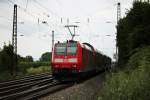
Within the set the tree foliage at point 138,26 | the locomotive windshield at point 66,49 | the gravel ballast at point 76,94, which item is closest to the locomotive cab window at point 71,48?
the locomotive windshield at point 66,49

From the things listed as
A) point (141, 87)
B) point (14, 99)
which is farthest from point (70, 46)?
point (141, 87)

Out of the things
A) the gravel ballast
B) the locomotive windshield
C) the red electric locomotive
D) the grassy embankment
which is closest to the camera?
the gravel ballast

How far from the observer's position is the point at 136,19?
1414 inches

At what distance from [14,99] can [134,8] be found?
2185 centimetres

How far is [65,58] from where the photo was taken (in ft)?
96.0

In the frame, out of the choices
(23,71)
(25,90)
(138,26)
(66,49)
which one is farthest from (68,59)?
(23,71)

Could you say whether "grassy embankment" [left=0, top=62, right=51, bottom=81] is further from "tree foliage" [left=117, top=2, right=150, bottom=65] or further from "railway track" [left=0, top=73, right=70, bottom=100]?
"tree foliage" [left=117, top=2, right=150, bottom=65]

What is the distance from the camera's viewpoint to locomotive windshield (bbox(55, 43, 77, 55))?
29.4 m

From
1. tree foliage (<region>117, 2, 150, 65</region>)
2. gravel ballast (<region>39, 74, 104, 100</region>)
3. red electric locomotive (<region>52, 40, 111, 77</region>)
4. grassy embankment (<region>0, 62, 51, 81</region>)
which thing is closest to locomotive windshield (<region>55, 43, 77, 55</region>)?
red electric locomotive (<region>52, 40, 111, 77</region>)

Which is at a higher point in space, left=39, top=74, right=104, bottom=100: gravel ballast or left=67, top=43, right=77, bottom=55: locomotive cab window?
left=67, top=43, right=77, bottom=55: locomotive cab window

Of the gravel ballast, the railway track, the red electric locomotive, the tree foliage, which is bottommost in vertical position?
the railway track

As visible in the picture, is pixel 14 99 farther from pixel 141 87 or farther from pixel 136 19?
pixel 136 19

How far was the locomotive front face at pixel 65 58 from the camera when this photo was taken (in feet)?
94.0

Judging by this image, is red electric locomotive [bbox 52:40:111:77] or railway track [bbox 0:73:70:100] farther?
red electric locomotive [bbox 52:40:111:77]
